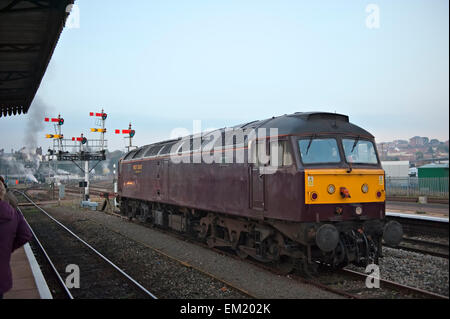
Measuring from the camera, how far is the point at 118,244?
14.1 metres

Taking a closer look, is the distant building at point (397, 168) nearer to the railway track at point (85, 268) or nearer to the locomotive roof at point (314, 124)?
the locomotive roof at point (314, 124)

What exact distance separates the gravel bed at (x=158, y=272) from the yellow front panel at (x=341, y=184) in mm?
2692

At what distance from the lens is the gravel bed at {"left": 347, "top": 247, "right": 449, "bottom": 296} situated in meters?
8.15

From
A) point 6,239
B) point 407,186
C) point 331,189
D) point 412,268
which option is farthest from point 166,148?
point 407,186

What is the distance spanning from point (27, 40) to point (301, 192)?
30.1 ft

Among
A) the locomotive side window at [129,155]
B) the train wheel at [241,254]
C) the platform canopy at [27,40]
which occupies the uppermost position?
the platform canopy at [27,40]

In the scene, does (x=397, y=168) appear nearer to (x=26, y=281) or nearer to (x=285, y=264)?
(x=285, y=264)

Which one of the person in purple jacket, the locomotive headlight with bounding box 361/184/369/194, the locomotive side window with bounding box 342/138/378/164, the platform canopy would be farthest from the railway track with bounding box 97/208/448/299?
the platform canopy

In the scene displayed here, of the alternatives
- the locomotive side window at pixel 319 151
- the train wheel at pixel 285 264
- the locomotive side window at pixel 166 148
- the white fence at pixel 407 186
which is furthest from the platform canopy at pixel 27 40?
the white fence at pixel 407 186

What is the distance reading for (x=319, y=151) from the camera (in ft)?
28.9

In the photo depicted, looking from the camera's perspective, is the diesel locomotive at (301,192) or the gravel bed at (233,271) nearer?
the gravel bed at (233,271)

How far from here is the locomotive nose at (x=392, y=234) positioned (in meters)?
8.62
